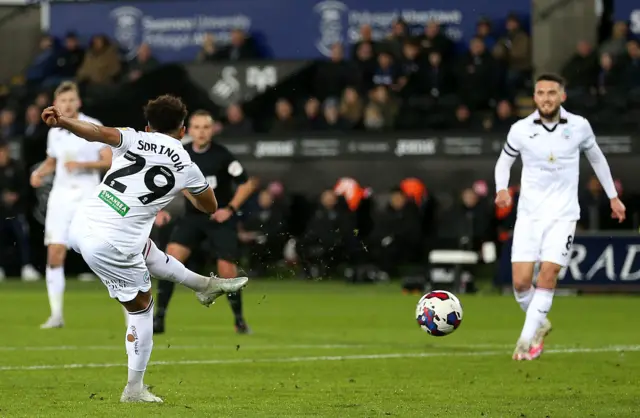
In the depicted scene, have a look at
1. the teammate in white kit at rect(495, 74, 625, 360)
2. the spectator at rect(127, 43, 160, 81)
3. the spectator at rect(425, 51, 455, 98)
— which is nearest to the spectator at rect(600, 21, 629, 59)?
the spectator at rect(425, 51, 455, 98)

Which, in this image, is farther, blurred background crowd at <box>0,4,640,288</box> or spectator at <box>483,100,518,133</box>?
spectator at <box>483,100,518,133</box>

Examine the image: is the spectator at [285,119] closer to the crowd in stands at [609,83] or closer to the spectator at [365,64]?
the spectator at [365,64]

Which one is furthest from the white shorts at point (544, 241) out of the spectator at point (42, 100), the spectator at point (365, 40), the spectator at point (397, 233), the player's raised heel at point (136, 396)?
the spectator at point (42, 100)

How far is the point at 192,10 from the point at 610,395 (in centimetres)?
1972

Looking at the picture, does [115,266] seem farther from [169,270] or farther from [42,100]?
[42,100]

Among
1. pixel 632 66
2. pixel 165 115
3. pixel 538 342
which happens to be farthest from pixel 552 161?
pixel 632 66

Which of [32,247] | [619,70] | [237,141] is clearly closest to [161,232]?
[237,141]

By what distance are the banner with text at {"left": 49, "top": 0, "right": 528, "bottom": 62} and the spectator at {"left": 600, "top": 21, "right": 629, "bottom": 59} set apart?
1895 mm

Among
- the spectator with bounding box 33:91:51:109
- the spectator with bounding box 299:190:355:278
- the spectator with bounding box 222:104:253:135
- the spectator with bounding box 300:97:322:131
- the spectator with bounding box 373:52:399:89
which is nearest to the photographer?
the spectator with bounding box 299:190:355:278

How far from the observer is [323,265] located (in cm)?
2502

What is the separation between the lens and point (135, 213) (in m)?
8.91

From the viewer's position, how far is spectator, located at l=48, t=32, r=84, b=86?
28.0m

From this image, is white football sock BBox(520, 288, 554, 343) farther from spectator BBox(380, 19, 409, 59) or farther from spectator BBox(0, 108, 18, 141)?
spectator BBox(0, 108, 18, 141)

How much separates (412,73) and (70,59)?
7543 mm
